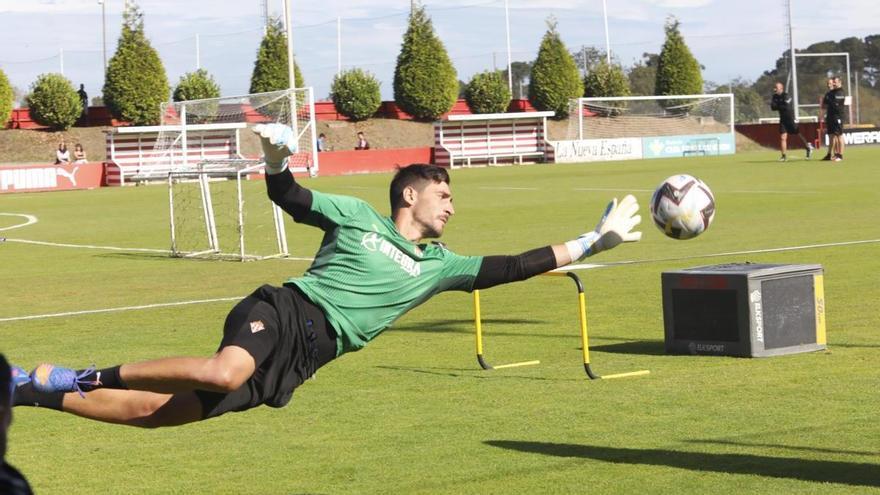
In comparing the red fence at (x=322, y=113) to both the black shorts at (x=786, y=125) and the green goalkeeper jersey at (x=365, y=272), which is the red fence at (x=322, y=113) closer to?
the black shorts at (x=786, y=125)

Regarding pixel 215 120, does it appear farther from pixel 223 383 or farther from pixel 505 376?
pixel 223 383

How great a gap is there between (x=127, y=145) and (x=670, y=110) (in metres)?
25.5

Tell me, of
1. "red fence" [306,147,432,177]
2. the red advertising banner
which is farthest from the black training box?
"red fence" [306,147,432,177]

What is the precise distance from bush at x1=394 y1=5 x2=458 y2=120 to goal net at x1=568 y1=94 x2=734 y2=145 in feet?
32.9

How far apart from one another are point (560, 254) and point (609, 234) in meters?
0.29

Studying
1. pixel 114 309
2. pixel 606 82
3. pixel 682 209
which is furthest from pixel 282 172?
pixel 606 82

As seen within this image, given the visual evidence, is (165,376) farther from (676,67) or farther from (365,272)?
(676,67)

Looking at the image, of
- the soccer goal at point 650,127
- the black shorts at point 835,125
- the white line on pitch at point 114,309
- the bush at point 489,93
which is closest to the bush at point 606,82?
the bush at point 489,93

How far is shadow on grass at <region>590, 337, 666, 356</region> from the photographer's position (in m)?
12.0

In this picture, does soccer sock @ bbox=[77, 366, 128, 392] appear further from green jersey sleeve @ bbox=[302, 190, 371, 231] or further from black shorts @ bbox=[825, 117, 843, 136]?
black shorts @ bbox=[825, 117, 843, 136]

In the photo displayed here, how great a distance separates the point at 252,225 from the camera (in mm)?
30281

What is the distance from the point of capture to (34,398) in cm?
692

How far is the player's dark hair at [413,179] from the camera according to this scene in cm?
785

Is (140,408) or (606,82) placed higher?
(606,82)
